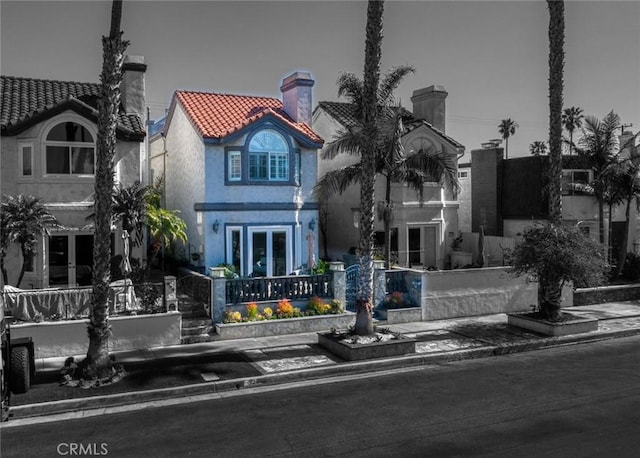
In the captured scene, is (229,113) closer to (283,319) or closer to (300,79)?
(300,79)

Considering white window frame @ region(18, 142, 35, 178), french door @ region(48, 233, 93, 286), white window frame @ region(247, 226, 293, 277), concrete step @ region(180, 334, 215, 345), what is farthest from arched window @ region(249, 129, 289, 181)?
white window frame @ region(18, 142, 35, 178)

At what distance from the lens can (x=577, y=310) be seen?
877 inches

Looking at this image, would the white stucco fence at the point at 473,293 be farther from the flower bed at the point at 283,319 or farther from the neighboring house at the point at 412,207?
the neighboring house at the point at 412,207

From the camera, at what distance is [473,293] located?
21.0 meters

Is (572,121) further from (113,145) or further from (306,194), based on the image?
(113,145)

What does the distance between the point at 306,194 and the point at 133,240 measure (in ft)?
20.8

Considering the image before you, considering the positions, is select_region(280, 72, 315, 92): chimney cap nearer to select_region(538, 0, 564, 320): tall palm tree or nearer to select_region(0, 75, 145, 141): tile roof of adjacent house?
select_region(0, 75, 145, 141): tile roof of adjacent house

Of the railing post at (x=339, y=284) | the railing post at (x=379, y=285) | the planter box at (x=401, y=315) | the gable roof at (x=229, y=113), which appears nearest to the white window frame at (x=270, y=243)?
the railing post at (x=339, y=284)

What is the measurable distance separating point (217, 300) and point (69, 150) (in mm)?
6793

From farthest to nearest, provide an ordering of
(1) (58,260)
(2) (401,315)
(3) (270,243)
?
(3) (270,243)
(2) (401,315)
(1) (58,260)

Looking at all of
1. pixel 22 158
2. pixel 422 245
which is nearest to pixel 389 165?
pixel 422 245

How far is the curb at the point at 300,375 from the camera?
11.8 meters

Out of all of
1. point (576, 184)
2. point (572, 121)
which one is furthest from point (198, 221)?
point (572, 121)
